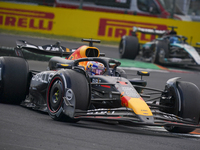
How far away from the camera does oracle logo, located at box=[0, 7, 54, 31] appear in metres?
21.1

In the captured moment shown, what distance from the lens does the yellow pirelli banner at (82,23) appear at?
21.2 metres

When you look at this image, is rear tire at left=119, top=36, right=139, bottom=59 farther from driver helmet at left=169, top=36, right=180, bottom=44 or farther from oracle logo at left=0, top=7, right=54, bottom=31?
oracle logo at left=0, top=7, right=54, bottom=31

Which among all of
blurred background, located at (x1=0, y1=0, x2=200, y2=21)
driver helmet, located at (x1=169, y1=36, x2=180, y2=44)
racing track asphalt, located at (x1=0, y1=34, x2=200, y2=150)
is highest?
blurred background, located at (x1=0, y1=0, x2=200, y2=21)

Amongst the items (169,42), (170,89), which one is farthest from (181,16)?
(170,89)

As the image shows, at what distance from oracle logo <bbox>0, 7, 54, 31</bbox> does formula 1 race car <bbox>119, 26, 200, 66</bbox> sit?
19.3ft

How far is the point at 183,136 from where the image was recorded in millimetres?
6078

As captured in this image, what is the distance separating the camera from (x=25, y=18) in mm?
21203

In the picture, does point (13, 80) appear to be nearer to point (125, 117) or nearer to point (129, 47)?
point (125, 117)

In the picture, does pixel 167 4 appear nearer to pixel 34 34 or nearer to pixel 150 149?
pixel 34 34

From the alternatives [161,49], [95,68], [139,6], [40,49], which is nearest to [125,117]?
[95,68]

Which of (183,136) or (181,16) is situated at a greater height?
(181,16)

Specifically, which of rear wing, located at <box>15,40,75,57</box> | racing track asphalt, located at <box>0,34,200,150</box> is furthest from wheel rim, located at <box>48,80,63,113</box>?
rear wing, located at <box>15,40,75,57</box>

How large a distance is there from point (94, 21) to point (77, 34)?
1173 millimetres

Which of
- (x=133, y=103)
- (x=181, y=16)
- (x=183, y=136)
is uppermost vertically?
(x=181, y=16)
